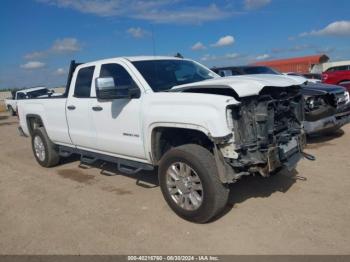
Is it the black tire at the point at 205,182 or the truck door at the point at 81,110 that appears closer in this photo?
the black tire at the point at 205,182

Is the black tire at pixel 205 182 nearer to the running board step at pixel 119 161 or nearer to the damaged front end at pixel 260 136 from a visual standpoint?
the damaged front end at pixel 260 136

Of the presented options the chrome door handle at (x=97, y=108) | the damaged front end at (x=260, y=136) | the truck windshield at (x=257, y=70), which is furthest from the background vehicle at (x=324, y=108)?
the chrome door handle at (x=97, y=108)

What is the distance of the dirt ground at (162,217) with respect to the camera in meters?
3.72

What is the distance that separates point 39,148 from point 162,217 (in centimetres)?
422

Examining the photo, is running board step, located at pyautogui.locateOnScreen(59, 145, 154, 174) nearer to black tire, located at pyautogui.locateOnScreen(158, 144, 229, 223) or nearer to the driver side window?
black tire, located at pyautogui.locateOnScreen(158, 144, 229, 223)

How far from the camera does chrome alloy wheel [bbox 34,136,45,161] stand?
748cm

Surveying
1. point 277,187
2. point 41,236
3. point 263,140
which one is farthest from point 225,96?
point 41,236

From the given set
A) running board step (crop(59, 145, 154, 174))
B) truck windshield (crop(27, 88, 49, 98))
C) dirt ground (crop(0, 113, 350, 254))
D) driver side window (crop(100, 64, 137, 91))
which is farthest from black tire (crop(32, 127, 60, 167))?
truck windshield (crop(27, 88, 49, 98))

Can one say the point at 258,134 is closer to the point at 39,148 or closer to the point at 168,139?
the point at 168,139

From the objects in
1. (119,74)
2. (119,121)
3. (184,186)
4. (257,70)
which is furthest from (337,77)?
(184,186)

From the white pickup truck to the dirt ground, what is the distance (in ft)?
1.30

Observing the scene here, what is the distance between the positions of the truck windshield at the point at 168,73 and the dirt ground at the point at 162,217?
5.30 feet

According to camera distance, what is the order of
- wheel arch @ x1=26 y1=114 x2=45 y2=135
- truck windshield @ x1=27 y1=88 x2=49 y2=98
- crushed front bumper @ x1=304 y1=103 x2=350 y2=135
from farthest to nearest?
truck windshield @ x1=27 y1=88 x2=49 y2=98, wheel arch @ x1=26 y1=114 x2=45 y2=135, crushed front bumper @ x1=304 y1=103 x2=350 y2=135

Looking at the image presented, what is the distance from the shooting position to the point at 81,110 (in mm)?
5859
